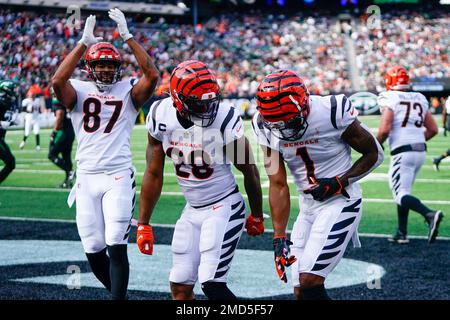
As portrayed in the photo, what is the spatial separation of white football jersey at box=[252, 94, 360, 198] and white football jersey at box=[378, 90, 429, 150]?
137 inches

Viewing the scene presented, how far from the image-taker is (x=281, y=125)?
4.21m

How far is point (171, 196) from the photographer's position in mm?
11328

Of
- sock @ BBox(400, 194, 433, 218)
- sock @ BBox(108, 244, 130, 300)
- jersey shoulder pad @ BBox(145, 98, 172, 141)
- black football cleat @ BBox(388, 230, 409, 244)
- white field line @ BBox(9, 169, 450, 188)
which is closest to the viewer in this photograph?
jersey shoulder pad @ BBox(145, 98, 172, 141)

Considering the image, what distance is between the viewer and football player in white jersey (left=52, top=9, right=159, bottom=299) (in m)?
5.32

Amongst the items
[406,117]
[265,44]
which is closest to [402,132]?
[406,117]

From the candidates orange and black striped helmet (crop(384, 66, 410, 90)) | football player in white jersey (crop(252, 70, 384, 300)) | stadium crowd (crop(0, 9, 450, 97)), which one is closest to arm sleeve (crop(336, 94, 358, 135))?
football player in white jersey (crop(252, 70, 384, 300))

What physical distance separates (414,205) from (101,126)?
12.1 ft

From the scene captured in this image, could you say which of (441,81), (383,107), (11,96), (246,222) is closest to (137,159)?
(11,96)

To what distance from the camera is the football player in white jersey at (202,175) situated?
14.2 feet

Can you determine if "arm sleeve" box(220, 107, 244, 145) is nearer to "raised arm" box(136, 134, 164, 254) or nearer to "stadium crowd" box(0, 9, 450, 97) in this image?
"raised arm" box(136, 134, 164, 254)

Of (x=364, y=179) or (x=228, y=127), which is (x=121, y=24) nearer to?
(x=228, y=127)

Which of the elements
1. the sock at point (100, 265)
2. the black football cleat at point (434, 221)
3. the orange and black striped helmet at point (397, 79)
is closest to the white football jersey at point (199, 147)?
the sock at point (100, 265)

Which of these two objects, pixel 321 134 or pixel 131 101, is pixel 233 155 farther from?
pixel 131 101

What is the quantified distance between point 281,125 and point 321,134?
33 centimetres
